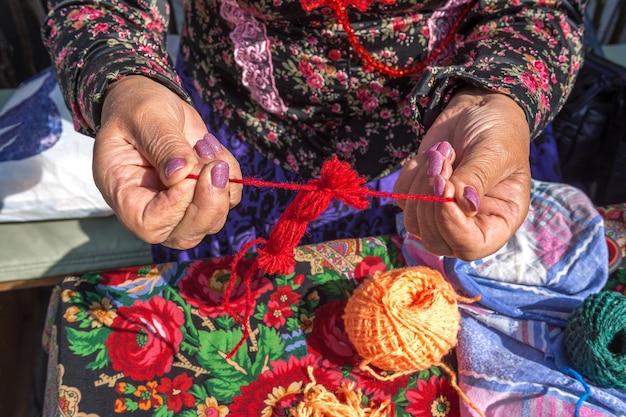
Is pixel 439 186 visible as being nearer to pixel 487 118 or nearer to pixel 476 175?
pixel 476 175

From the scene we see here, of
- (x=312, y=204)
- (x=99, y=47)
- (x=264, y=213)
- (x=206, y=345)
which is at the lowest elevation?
(x=206, y=345)

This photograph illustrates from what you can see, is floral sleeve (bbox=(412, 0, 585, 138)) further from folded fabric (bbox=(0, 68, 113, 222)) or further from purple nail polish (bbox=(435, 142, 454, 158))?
folded fabric (bbox=(0, 68, 113, 222))

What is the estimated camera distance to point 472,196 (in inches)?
24.3

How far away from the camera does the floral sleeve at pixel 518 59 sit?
2.63 feet

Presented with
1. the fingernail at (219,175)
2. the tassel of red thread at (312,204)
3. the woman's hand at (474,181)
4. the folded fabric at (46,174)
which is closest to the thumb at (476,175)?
the woman's hand at (474,181)

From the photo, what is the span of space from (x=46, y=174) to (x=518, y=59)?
1076 millimetres

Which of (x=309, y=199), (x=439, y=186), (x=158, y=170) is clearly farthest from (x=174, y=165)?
(x=439, y=186)

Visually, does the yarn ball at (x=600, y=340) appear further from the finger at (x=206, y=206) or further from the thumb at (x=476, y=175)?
the finger at (x=206, y=206)

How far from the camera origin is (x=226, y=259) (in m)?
1.04

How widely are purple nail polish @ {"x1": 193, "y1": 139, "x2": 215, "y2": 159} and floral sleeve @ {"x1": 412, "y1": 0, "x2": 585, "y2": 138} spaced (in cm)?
32

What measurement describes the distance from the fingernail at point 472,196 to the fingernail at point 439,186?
24 millimetres

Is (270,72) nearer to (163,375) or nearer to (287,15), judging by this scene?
(287,15)

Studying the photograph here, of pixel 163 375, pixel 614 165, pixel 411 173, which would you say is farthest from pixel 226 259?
pixel 614 165

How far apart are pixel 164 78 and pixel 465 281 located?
615 millimetres
